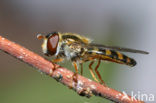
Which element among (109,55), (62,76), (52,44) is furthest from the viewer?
(109,55)

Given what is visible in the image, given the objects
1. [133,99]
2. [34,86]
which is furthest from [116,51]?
[34,86]

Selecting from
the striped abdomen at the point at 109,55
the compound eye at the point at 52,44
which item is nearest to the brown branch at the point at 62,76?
the compound eye at the point at 52,44

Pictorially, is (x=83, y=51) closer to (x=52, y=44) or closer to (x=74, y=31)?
(x=52, y=44)

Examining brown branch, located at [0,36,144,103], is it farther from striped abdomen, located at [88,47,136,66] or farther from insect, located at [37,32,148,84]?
striped abdomen, located at [88,47,136,66]

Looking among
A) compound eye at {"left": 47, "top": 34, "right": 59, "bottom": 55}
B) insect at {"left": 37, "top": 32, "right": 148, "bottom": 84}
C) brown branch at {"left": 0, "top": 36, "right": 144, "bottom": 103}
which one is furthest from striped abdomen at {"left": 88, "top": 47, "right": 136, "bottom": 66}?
brown branch at {"left": 0, "top": 36, "right": 144, "bottom": 103}

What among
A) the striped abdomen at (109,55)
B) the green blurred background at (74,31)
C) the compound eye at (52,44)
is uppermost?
the compound eye at (52,44)

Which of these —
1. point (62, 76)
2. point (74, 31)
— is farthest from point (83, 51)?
point (74, 31)

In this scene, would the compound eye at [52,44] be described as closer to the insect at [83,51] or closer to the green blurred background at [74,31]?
the insect at [83,51]
